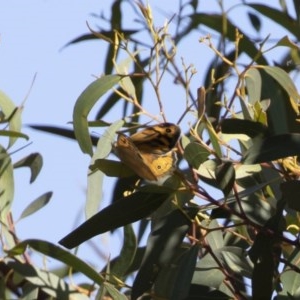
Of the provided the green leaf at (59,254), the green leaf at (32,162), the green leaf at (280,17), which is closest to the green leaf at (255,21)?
the green leaf at (280,17)

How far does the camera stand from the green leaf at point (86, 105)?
1.62 metres

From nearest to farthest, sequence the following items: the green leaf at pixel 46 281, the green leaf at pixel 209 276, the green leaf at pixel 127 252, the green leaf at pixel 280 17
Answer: the green leaf at pixel 209 276 < the green leaf at pixel 127 252 < the green leaf at pixel 46 281 < the green leaf at pixel 280 17

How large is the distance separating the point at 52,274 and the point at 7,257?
85mm

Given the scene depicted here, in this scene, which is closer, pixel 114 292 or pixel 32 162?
pixel 114 292

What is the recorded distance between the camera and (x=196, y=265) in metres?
1.53

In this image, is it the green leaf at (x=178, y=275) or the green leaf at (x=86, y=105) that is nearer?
the green leaf at (x=178, y=275)

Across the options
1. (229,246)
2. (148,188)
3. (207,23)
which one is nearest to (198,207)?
(148,188)

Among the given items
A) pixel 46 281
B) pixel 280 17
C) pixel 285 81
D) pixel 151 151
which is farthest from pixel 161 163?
pixel 280 17

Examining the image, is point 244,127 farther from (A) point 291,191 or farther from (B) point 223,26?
(B) point 223,26

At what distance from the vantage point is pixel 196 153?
4.64 feet

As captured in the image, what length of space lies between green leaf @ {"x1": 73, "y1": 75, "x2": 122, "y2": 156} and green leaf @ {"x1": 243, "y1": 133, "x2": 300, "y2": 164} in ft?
1.01

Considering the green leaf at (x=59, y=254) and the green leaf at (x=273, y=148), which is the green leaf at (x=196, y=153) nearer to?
the green leaf at (x=273, y=148)

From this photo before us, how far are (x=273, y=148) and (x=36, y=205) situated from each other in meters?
0.69

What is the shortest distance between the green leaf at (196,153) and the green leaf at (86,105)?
0.25 meters
